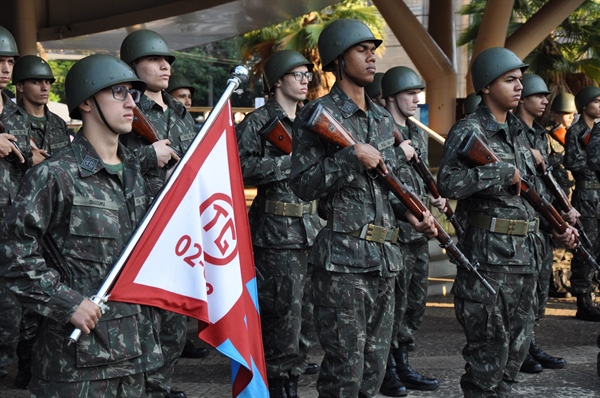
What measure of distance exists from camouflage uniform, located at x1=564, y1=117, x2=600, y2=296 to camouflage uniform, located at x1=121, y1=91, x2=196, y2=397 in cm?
475

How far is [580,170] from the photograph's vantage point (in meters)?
9.54

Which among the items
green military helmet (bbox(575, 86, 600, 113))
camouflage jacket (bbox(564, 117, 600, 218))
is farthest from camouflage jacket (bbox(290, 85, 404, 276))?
green military helmet (bbox(575, 86, 600, 113))

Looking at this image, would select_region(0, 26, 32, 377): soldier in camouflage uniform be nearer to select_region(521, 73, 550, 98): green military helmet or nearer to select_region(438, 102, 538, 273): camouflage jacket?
select_region(438, 102, 538, 273): camouflage jacket

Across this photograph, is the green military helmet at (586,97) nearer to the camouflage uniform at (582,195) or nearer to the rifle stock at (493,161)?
the camouflage uniform at (582,195)

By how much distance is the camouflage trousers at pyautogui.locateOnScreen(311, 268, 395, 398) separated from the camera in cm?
480

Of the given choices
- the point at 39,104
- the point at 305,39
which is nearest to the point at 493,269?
the point at 39,104

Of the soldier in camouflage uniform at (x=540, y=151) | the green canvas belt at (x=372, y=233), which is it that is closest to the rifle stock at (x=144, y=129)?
the green canvas belt at (x=372, y=233)

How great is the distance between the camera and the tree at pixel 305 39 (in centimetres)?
2316

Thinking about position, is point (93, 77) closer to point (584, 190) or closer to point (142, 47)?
point (142, 47)

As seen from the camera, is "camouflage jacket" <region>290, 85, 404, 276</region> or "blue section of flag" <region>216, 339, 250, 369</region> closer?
"blue section of flag" <region>216, 339, 250, 369</region>

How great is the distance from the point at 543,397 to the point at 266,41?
19825 millimetres

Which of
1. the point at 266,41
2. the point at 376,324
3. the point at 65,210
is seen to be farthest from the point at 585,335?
the point at 266,41

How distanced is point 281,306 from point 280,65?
1702 millimetres

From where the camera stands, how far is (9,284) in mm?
3658
